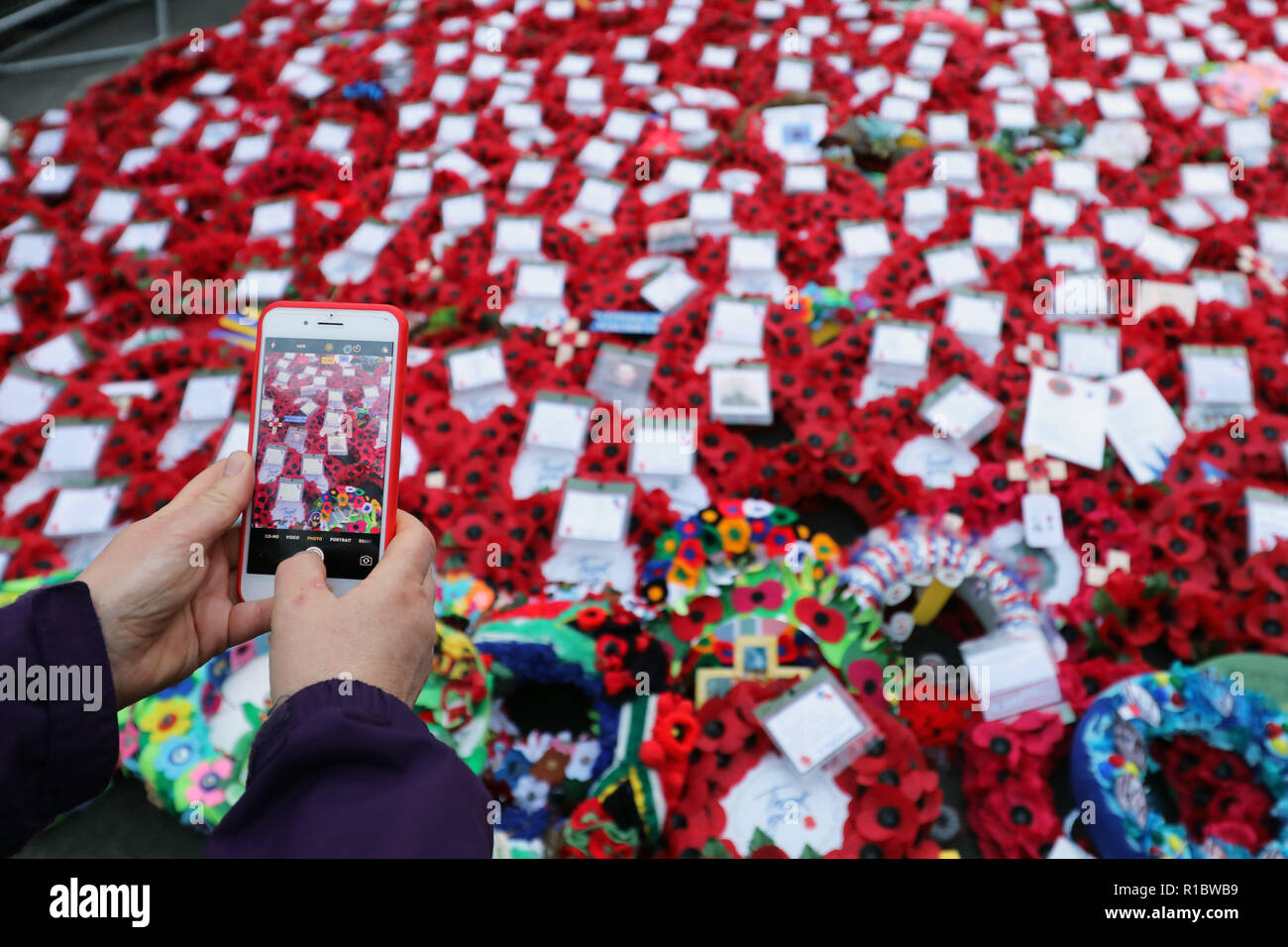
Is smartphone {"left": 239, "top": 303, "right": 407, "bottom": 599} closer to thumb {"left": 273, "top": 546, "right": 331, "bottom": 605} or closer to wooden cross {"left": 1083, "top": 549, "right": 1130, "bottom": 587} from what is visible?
thumb {"left": 273, "top": 546, "right": 331, "bottom": 605}

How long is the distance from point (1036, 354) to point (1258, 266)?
1.32 m

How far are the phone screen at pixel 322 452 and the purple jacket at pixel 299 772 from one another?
37 cm

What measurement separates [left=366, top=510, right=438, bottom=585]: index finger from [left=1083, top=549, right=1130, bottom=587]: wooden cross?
200 cm

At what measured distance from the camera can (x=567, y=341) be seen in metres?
3.08

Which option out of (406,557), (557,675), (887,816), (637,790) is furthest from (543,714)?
(406,557)

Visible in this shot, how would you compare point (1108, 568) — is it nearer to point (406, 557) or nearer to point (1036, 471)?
point (1036, 471)

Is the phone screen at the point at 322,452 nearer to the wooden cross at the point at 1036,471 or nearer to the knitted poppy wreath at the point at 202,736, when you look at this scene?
the knitted poppy wreath at the point at 202,736

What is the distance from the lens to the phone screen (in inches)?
53.6

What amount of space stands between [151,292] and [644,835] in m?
3.20

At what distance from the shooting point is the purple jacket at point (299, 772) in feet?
2.67

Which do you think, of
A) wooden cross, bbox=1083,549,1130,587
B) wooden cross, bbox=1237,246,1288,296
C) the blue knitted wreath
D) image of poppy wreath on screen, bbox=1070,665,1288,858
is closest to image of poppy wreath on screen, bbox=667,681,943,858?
the blue knitted wreath
